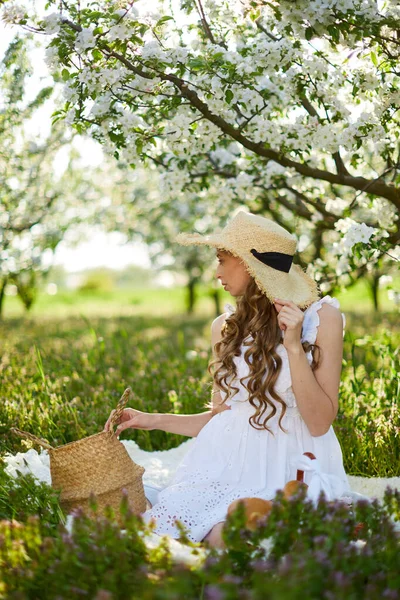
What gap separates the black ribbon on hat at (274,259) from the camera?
9.99 ft

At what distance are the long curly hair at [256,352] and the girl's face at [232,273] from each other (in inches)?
1.4

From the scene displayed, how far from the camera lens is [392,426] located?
3.82 metres

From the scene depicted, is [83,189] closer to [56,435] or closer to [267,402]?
[56,435]

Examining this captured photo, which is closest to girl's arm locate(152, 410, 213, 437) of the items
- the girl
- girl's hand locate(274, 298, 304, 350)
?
the girl

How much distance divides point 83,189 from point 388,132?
35.8ft

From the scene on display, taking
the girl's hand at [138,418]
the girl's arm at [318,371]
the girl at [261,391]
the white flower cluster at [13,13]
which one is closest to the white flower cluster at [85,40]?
the white flower cluster at [13,13]

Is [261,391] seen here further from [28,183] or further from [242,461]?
→ [28,183]

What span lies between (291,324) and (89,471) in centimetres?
106

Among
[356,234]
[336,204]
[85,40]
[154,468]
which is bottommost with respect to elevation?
[154,468]

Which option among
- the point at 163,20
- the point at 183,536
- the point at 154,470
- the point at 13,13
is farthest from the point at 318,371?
the point at 13,13

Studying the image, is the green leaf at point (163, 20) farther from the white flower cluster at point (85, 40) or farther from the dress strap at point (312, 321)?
the dress strap at point (312, 321)

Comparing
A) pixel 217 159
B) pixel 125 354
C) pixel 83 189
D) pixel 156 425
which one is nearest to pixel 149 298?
pixel 83 189

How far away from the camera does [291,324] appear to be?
2779 mm

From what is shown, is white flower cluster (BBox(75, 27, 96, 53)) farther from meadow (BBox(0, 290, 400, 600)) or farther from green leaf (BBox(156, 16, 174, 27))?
meadow (BBox(0, 290, 400, 600))
